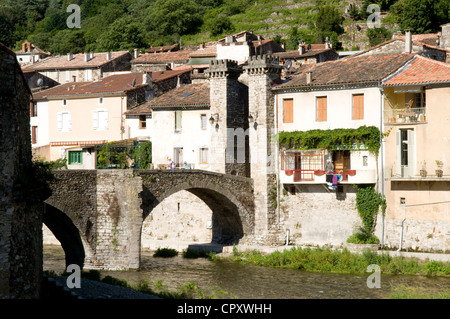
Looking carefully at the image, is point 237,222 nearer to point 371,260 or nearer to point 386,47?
point 371,260

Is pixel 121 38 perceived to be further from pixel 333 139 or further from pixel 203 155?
pixel 333 139

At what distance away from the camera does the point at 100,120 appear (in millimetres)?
55750

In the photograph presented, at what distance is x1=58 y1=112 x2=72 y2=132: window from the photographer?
5716 centimetres

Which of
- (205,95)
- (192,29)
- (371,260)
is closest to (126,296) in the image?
(371,260)

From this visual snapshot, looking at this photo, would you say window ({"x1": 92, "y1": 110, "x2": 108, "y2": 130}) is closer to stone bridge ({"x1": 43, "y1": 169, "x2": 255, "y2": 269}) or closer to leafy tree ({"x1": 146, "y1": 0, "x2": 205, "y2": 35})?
stone bridge ({"x1": 43, "y1": 169, "x2": 255, "y2": 269})

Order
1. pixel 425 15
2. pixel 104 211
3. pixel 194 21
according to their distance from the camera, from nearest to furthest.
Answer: pixel 104 211
pixel 425 15
pixel 194 21

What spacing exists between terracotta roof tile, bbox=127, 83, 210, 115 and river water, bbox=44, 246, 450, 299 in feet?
31.3

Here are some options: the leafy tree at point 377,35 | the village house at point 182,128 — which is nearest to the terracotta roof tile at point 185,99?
the village house at point 182,128

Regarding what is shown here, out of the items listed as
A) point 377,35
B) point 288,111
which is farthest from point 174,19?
point 288,111

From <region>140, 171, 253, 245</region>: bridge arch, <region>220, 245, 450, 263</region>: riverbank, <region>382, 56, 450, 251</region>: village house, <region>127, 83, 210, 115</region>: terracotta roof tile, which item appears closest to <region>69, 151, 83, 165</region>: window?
<region>127, 83, 210, 115</region>: terracotta roof tile

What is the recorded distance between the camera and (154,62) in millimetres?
78250

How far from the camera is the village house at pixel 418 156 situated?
37.9 m

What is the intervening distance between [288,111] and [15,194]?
2437 cm

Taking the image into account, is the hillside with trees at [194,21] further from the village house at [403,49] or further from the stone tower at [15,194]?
the stone tower at [15,194]
